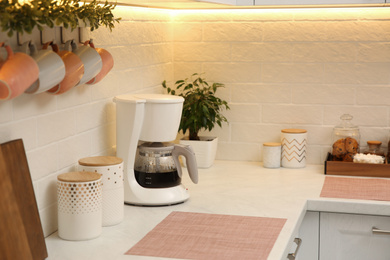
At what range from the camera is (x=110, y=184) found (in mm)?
1807

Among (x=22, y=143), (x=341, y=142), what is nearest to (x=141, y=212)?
(x=22, y=143)

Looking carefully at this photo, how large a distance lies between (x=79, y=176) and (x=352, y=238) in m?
1.03

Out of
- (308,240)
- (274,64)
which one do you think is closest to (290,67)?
(274,64)

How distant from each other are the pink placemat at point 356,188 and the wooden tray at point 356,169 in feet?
0.16

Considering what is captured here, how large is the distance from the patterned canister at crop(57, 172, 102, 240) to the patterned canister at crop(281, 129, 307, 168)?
45.5 inches

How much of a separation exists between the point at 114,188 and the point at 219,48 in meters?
1.14

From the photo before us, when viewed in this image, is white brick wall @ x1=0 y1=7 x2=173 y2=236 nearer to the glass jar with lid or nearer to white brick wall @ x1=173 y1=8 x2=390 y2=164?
white brick wall @ x1=173 y1=8 x2=390 y2=164

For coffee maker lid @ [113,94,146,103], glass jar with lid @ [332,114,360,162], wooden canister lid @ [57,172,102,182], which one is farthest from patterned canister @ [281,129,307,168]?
wooden canister lid @ [57,172,102,182]

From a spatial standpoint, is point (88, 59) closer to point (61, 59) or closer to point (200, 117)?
point (61, 59)

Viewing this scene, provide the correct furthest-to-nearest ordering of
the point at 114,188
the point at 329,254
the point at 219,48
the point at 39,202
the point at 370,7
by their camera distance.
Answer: the point at 219,48 → the point at 370,7 → the point at 329,254 → the point at 114,188 → the point at 39,202

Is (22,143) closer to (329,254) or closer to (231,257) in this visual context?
(231,257)

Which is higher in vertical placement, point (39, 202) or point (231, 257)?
point (39, 202)

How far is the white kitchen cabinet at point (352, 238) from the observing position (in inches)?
83.7

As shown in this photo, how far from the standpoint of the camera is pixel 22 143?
1525mm
